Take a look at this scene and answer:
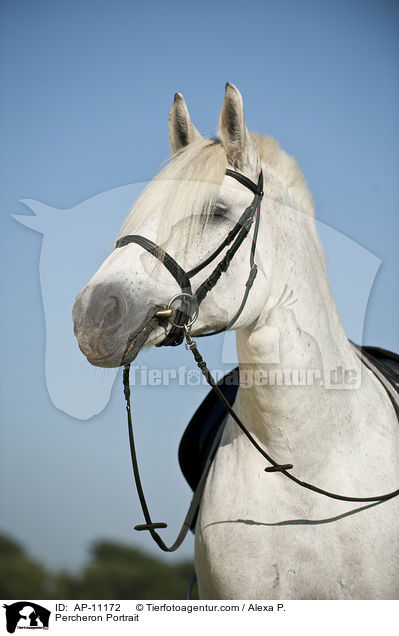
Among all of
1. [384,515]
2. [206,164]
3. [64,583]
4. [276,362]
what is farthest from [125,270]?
[64,583]

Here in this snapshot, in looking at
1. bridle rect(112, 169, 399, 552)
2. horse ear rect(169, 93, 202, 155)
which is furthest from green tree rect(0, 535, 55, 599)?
horse ear rect(169, 93, 202, 155)

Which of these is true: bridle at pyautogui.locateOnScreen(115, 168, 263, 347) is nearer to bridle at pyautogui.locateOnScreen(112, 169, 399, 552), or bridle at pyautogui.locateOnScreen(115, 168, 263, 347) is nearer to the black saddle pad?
bridle at pyautogui.locateOnScreen(112, 169, 399, 552)

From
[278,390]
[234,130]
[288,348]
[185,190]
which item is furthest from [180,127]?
[278,390]

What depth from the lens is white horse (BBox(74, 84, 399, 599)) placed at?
216 cm

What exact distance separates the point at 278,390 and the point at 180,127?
1257 mm

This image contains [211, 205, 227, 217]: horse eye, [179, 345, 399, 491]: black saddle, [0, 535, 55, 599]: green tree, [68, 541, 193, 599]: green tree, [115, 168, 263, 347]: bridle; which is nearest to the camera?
[115, 168, 263, 347]: bridle

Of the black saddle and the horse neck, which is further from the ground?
the horse neck

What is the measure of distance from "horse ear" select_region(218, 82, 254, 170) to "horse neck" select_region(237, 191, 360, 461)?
0.25 meters

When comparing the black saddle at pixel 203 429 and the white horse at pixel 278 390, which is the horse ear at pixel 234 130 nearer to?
the white horse at pixel 278 390

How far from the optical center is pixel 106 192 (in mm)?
2633

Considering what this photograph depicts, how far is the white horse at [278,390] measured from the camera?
216 centimetres

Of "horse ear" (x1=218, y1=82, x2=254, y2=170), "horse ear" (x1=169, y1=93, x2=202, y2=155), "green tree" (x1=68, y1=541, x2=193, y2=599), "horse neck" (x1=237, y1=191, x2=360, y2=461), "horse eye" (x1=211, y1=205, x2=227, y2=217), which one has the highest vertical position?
"horse ear" (x1=169, y1=93, x2=202, y2=155)
